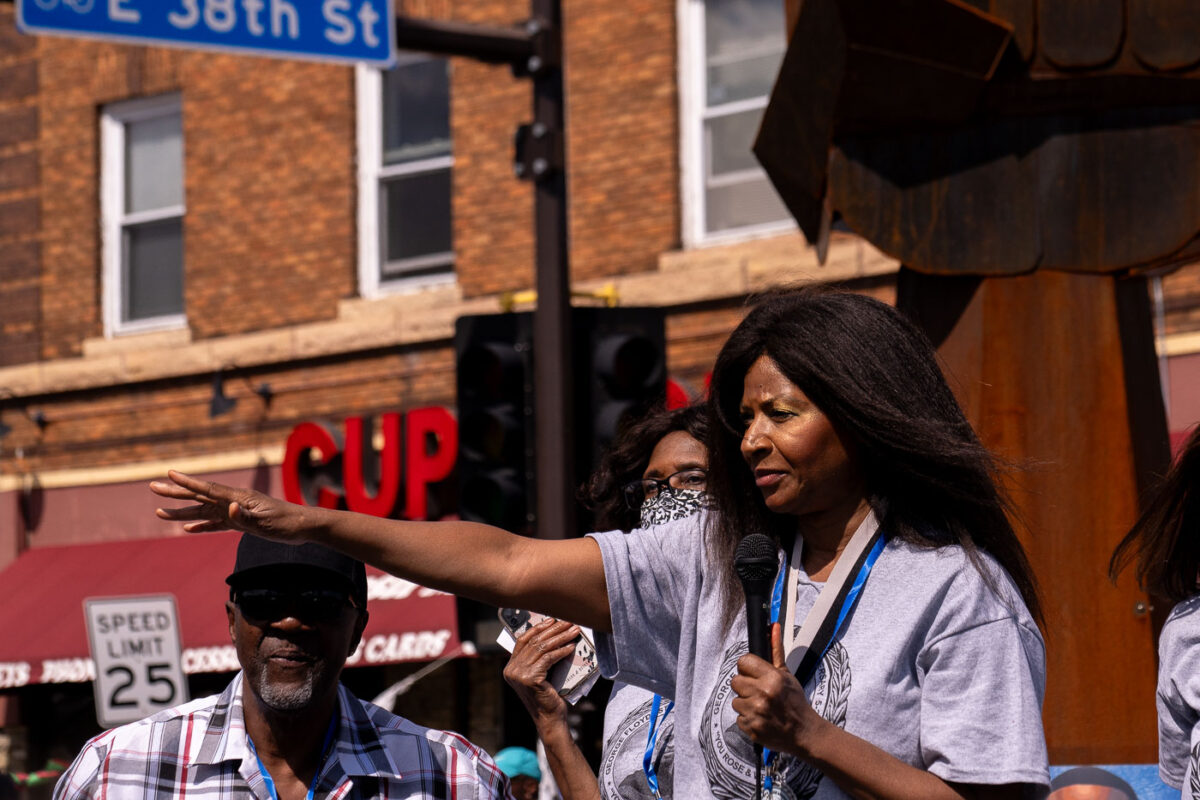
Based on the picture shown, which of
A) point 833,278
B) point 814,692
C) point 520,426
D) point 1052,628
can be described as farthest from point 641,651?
point 833,278

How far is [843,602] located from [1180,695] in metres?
0.98

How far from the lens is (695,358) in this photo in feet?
41.0

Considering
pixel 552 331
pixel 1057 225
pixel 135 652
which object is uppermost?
pixel 1057 225

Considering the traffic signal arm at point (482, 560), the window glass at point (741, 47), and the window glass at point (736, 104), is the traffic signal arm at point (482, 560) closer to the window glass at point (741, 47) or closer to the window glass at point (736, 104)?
the window glass at point (736, 104)

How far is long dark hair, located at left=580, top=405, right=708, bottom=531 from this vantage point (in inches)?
175

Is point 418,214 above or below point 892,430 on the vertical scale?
above

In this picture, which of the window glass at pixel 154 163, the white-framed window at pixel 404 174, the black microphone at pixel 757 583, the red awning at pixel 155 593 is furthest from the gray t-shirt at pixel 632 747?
the window glass at pixel 154 163

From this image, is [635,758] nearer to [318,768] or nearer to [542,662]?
→ [542,662]

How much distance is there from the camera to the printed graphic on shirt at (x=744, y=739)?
107 inches

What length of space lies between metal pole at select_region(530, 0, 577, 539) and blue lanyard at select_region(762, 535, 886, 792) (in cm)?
535

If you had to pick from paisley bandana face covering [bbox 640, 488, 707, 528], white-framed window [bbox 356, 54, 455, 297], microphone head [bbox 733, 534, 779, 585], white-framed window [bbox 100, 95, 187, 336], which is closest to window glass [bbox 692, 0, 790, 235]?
white-framed window [bbox 356, 54, 455, 297]

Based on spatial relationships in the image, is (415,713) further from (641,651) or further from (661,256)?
(641,651)

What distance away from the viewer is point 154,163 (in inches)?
616

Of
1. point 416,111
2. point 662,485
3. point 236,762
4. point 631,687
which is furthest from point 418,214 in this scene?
point 236,762
